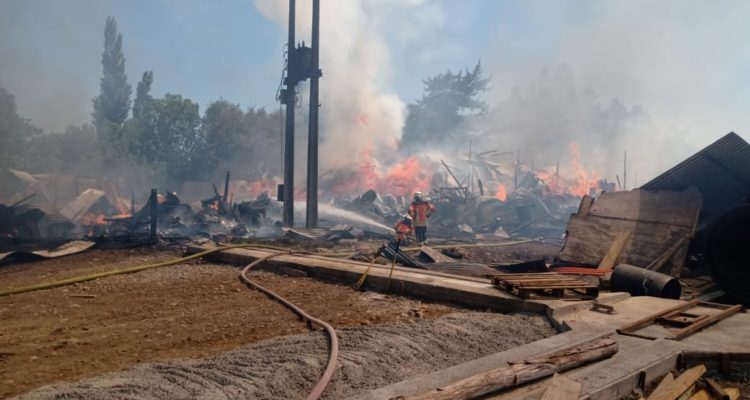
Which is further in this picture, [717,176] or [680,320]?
[717,176]

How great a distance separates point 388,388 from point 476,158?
39.3m

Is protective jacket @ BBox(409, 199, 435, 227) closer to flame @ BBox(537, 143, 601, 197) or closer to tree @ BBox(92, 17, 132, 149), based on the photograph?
flame @ BBox(537, 143, 601, 197)

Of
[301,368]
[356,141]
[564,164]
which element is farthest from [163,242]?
[564,164]

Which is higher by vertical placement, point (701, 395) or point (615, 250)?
point (615, 250)

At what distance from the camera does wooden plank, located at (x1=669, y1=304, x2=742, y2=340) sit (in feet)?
14.7

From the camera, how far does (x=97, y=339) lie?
479cm

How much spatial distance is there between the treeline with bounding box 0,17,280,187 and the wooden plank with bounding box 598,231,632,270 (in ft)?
130

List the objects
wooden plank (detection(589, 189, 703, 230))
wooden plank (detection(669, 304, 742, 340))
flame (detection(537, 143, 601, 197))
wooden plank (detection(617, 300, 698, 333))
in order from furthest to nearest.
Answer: flame (detection(537, 143, 601, 197))
wooden plank (detection(589, 189, 703, 230))
wooden plank (detection(617, 300, 698, 333))
wooden plank (detection(669, 304, 742, 340))

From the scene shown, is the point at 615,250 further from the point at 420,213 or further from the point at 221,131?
the point at 221,131

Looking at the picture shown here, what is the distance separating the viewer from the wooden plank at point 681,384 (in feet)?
11.5

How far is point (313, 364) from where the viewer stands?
375 cm

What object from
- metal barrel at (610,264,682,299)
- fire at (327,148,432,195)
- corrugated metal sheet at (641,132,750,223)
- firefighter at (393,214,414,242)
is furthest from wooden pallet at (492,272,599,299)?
fire at (327,148,432,195)

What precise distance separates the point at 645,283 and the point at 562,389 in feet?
13.7

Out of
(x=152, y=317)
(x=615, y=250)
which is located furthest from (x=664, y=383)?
(x=615, y=250)
